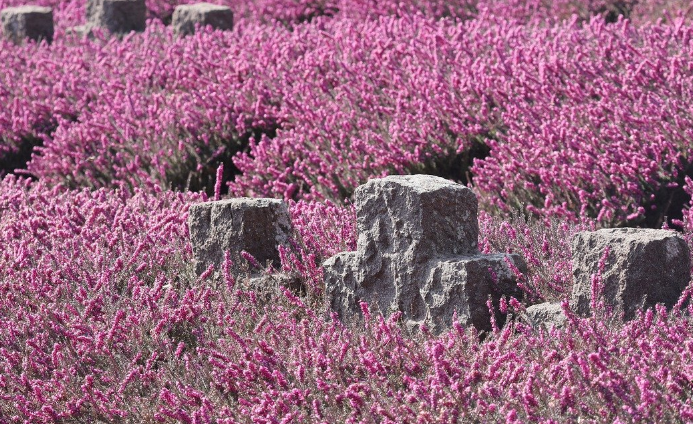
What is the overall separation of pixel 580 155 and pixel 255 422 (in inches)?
107

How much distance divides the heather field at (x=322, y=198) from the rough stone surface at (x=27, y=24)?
0.85 meters

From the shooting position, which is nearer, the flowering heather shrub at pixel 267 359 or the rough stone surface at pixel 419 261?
the flowering heather shrub at pixel 267 359

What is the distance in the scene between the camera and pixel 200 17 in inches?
374

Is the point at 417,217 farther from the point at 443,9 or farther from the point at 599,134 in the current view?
the point at 443,9

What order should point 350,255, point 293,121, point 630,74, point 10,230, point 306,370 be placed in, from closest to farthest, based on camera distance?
point 306,370 → point 350,255 → point 10,230 → point 630,74 → point 293,121

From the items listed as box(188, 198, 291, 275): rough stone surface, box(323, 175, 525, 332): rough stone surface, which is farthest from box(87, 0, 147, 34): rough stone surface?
box(323, 175, 525, 332): rough stone surface

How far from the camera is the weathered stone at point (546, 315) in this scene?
326 centimetres

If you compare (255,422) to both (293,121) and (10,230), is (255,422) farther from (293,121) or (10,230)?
(293,121)

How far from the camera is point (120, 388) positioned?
10.7 feet

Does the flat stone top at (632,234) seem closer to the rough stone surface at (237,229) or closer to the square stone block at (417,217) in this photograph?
the square stone block at (417,217)

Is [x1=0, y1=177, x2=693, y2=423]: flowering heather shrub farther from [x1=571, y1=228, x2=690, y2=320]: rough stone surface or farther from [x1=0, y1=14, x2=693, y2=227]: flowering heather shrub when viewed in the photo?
[x1=0, y1=14, x2=693, y2=227]: flowering heather shrub

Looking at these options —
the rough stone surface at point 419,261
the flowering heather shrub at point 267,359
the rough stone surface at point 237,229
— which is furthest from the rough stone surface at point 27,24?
the rough stone surface at point 419,261

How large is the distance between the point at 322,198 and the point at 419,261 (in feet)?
7.23

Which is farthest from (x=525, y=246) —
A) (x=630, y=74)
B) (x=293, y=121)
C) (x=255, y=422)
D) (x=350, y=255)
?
(x=293, y=121)
